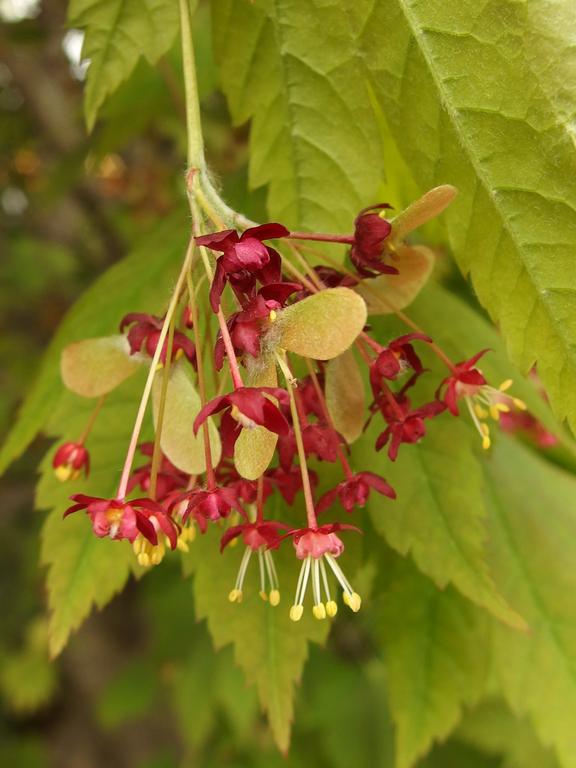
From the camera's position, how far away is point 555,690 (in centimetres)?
112

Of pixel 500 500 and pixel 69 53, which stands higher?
pixel 69 53

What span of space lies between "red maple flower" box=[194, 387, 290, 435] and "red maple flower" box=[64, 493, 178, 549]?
10 centimetres

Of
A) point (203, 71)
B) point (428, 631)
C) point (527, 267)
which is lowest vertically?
point (428, 631)

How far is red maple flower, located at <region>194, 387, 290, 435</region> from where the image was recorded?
0.57 m

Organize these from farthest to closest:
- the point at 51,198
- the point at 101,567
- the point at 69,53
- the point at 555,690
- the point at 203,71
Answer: the point at 69,53, the point at 51,198, the point at 203,71, the point at 555,690, the point at 101,567

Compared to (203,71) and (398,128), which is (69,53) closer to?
(203,71)

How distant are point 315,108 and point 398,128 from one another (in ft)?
0.36

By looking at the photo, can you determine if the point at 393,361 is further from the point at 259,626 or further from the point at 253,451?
the point at 259,626

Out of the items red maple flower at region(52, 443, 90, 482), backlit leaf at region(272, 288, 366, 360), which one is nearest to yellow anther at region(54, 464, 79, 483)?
red maple flower at region(52, 443, 90, 482)

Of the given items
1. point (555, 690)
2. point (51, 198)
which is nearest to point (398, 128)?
point (555, 690)

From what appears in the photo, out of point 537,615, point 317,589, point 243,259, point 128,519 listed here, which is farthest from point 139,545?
point 537,615

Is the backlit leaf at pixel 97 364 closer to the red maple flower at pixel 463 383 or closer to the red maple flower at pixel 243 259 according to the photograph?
the red maple flower at pixel 243 259

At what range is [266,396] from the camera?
595mm

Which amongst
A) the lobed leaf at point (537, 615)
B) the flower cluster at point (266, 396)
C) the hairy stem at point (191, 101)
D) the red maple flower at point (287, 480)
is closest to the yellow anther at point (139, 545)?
the flower cluster at point (266, 396)
